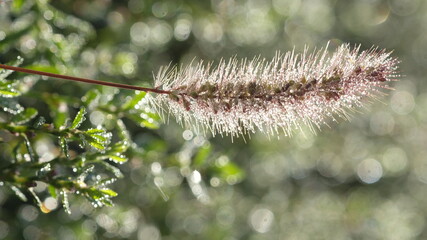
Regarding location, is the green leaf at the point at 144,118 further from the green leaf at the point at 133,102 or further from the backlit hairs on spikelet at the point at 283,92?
the backlit hairs on spikelet at the point at 283,92

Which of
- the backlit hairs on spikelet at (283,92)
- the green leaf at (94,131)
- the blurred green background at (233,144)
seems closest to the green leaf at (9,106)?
the green leaf at (94,131)

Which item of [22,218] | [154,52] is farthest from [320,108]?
[154,52]

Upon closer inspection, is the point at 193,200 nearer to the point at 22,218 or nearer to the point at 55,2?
the point at 22,218

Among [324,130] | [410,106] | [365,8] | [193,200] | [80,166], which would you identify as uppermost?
[365,8]

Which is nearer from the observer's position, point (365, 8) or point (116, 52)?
point (116, 52)

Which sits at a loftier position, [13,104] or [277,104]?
[277,104]

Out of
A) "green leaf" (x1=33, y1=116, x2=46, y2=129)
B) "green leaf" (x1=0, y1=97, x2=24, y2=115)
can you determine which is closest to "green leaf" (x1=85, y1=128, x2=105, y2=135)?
"green leaf" (x1=33, y1=116, x2=46, y2=129)
